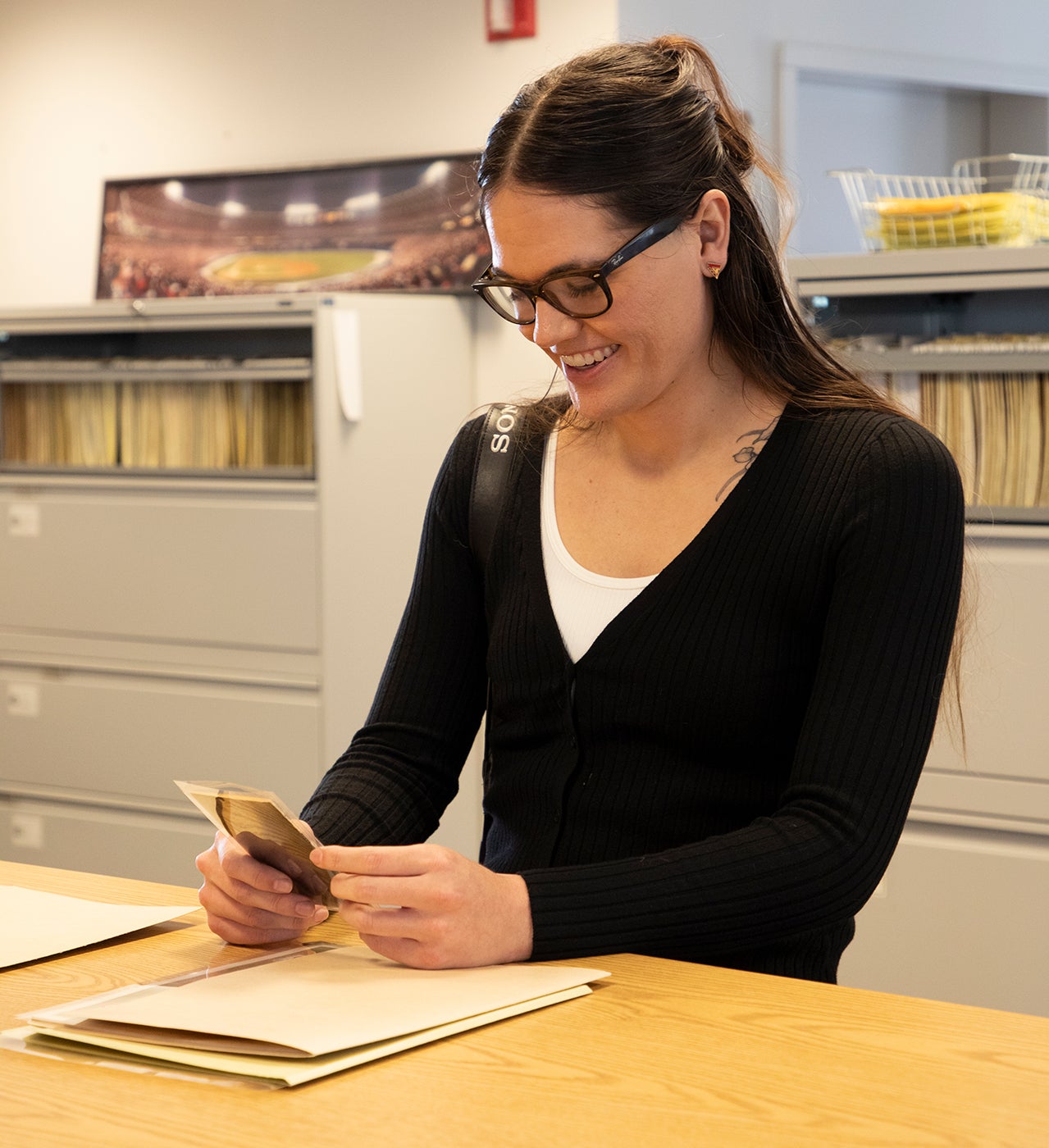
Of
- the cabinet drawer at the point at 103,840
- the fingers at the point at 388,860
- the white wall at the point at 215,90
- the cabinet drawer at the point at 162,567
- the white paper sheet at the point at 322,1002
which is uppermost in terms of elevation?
the white wall at the point at 215,90

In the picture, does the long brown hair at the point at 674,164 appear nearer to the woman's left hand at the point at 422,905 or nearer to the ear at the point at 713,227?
the ear at the point at 713,227

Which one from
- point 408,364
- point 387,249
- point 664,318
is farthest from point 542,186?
point 387,249

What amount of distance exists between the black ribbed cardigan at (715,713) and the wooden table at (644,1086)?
0.13m

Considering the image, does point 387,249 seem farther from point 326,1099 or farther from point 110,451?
point 326,1099

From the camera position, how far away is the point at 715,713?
4.32ft

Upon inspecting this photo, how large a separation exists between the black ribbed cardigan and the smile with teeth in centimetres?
17

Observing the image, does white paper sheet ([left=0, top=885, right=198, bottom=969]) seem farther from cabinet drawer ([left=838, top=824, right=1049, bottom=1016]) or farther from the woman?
cabinet drawer ([left=838, top=824, right=1049, bottom=1016])

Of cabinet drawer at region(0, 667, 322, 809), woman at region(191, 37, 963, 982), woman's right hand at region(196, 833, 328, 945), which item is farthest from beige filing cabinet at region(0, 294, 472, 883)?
woman's right hand at region(196, 833, 328, 945)

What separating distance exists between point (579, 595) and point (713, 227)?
353 mm

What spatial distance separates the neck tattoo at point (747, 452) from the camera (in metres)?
1.39

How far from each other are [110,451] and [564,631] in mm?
2548

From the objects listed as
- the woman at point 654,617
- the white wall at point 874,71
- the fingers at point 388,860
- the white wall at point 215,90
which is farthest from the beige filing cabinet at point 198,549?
the fingers at point 388,860

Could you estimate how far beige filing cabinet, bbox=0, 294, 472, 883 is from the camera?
334cm

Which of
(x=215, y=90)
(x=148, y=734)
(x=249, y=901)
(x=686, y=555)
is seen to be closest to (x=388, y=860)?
(x=249, y=901)
